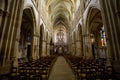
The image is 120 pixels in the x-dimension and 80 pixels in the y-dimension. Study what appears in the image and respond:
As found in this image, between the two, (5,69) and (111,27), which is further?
(111,27)

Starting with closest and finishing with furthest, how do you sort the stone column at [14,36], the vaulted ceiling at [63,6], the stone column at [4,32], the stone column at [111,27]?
the stone column at [4,32] → the stone column at [111,27] → the stone column at [14,36] → the vaulted ceiling at [63,6]

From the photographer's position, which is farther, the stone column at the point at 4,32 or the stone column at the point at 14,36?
the stone column at the point at 14,36

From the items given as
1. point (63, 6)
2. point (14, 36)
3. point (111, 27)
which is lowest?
point (14, 36)

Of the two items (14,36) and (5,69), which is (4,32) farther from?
(5,69)

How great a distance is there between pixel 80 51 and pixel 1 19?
17.2 meters

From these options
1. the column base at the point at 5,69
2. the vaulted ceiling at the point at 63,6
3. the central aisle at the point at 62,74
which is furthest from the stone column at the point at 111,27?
the vaulted ceiling at the point at 63,6

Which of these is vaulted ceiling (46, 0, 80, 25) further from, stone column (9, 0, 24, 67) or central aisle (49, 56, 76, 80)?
central aisle (49, 56, 76, 80)

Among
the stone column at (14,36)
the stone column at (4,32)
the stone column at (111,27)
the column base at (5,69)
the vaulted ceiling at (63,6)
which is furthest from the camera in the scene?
the vaulted ceiling at (63,6)

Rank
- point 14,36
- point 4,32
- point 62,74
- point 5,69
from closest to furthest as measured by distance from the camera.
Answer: point 5,69 → point 4,32 → point 62,74 → point 14,36

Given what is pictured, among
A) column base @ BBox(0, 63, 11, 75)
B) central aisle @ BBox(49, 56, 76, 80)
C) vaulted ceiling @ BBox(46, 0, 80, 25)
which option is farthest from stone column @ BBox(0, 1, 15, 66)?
vaulted ceiling @ BBox(46, 0, 80, 25)

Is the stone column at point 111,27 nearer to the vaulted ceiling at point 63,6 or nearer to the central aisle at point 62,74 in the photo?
the central aisle at point 62,74

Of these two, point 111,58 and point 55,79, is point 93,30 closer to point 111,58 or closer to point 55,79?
point 111,58

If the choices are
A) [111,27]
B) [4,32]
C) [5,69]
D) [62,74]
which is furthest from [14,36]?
[111,27]

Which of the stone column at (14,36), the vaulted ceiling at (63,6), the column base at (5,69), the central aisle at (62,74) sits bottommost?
the central aisle at (62,74)
